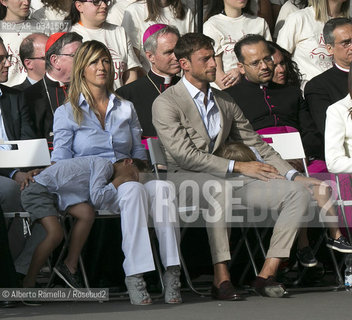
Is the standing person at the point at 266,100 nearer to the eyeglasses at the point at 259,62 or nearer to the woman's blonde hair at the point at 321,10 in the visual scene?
the eyeglasses at the point at 259,62

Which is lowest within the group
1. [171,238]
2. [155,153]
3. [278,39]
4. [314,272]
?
[314,272]

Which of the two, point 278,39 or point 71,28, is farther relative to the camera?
point 278,39

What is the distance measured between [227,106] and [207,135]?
33cm

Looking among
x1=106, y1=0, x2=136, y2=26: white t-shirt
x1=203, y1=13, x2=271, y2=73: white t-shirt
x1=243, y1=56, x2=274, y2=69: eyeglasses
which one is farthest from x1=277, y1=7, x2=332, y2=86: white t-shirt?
x1=106, y1=0, x2=136, y2=26: white t-shirt

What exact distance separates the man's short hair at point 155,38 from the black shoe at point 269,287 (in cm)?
246

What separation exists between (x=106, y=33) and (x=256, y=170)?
2.31 metres

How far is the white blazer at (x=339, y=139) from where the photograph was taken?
711 cm

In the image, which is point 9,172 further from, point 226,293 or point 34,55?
point 226,293

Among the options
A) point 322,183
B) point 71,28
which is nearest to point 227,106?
point 322,183

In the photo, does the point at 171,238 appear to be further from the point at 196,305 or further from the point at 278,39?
the point at 278,39

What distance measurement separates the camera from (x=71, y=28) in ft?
27.8

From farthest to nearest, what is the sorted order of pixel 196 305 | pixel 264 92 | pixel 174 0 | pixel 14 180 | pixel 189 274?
pixel 174 0 < pixel 264 92 < pixel 189 274 < pixel 14 180 < pixel 196 305

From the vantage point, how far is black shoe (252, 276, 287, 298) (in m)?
6.35

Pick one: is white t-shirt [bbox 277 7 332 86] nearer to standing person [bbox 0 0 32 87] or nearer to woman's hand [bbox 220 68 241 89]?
woman's hand [bbox 220 68 241 89]
